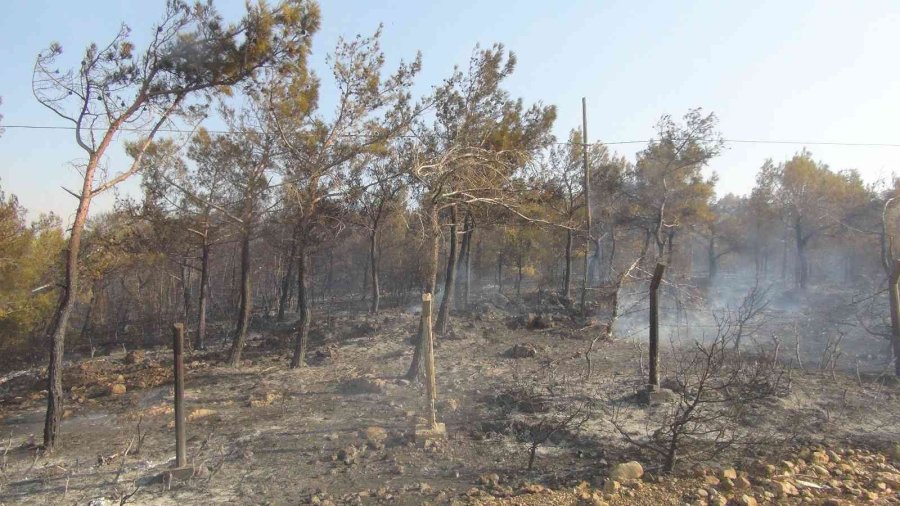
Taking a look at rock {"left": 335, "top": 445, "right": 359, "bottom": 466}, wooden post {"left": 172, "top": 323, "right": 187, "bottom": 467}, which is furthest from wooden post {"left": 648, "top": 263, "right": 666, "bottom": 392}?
wooden post {"left": 172, "top": 323, "right": 187, "bottom": 467}

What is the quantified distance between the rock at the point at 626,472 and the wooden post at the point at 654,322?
2597 millimetres

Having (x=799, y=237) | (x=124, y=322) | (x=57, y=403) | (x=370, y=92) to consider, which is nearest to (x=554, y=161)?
(x=370, y=92)

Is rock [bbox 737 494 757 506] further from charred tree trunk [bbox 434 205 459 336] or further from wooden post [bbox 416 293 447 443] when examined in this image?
charred tree trunk [bbox 434 205 459 336]

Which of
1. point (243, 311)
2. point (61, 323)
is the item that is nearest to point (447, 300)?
point (243, 311)

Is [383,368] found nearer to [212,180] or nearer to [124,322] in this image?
[212,180]

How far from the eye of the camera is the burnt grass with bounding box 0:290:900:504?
5.96m

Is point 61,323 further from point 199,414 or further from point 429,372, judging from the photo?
point 429,372

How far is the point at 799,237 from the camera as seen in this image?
31.1 metres

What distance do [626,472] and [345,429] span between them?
384cm

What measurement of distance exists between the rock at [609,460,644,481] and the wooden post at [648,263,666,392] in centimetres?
260

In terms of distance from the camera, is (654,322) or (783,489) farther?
(654,322)

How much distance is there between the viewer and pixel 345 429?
7.84 m

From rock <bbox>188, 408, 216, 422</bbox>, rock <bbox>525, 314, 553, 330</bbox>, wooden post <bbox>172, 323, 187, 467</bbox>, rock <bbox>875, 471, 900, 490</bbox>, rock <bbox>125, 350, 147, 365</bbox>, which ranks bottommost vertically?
rock <bbox>125, 350, 147, 365</bbox>

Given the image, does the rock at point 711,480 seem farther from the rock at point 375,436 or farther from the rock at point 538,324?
the rock at point 538,324
